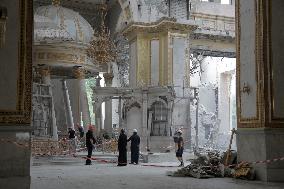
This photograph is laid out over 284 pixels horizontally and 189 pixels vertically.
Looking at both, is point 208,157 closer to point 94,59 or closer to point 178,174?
point 178,174

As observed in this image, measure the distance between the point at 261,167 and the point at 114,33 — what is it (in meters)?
19.2

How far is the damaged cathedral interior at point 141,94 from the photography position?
880 cm

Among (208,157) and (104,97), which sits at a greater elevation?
(104,97)

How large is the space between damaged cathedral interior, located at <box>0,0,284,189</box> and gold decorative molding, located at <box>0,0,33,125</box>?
0.06 feet

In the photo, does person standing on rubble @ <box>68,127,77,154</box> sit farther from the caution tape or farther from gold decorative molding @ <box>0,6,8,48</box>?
gold decorative molding @ <box>0,6,8,48</box>

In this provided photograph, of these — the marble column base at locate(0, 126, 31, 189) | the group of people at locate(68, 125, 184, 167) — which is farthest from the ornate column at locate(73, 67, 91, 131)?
the marble column base at locate(0, 126, 31, 189)

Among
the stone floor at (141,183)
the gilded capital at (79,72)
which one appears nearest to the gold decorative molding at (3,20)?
the stone floor at (141,183)

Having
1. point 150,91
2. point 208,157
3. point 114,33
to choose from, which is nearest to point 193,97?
point 150,91

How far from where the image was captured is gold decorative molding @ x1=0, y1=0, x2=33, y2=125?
28.2 ft

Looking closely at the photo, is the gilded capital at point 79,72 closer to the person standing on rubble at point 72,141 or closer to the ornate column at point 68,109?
the ornate column at point 68,109

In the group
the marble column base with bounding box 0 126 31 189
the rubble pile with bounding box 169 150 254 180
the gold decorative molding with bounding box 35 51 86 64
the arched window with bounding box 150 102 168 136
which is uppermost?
the gold decorative molding with bounding box 35 51 86 64

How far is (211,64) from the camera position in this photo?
35312 millimetres

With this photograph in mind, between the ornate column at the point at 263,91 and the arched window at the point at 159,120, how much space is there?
1077cm

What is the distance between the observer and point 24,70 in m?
8.74
